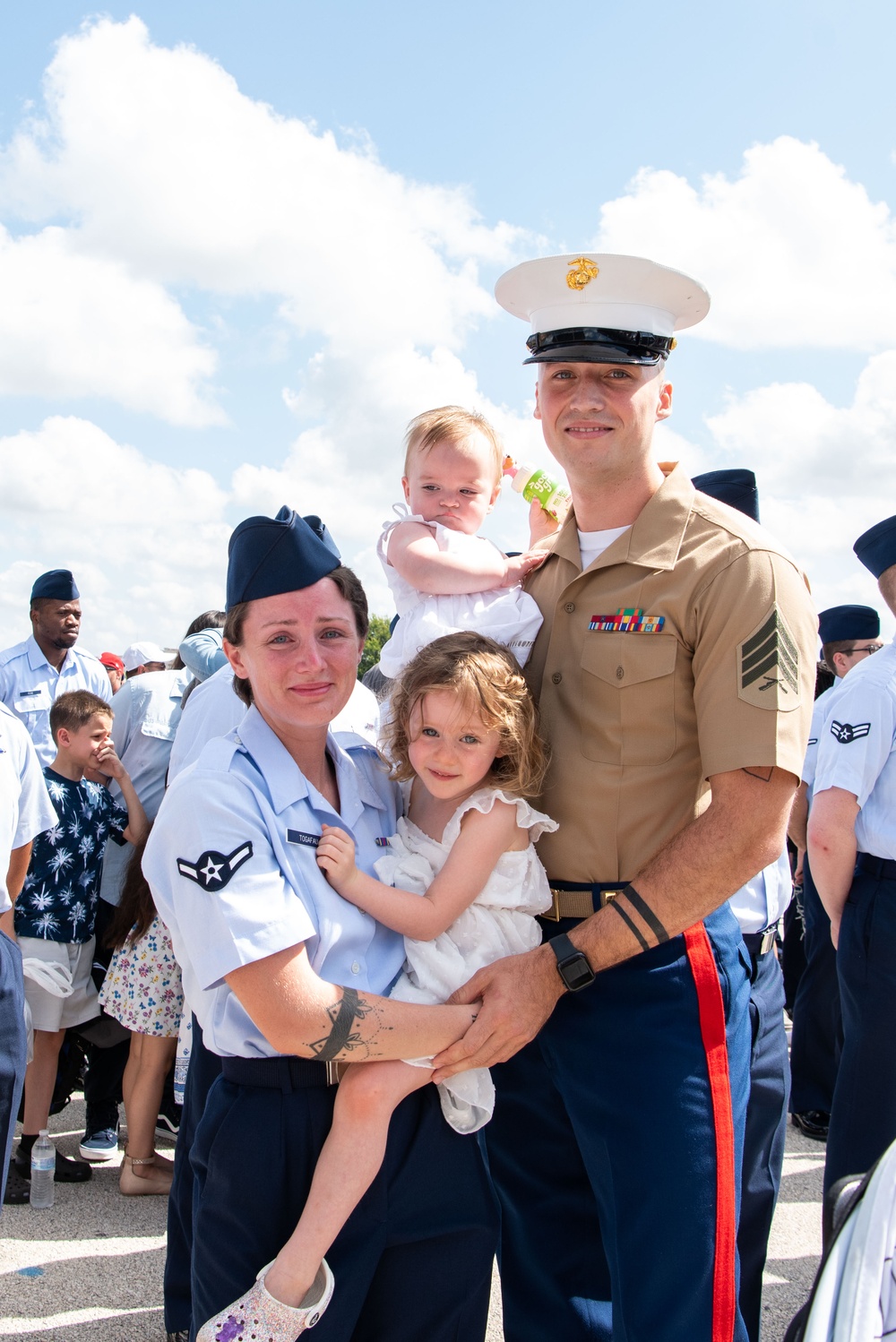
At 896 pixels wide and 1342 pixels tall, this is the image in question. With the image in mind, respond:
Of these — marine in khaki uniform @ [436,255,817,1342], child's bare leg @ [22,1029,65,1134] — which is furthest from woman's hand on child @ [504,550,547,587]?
child's bare leg @ [22,1029,65,1134]

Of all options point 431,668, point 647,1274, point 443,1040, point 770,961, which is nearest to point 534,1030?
point 443,1040

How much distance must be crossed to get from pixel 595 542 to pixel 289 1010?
4.23ft

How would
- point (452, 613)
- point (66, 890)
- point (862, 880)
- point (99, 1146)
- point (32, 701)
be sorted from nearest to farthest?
point (452, 613)
point (862, 880)
point (66, 890)
point (99, 1146)
point (32, 701)

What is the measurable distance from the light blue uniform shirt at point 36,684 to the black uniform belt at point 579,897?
4.96m

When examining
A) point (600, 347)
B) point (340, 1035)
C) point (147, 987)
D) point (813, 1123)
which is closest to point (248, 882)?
point (340, 1035)

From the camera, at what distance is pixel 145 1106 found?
15.3 feet

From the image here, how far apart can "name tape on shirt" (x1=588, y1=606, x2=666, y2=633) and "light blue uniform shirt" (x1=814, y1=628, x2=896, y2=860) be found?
5.77ft

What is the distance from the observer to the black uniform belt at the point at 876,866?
12.3 ft

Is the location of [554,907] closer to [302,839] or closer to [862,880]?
[302,839]

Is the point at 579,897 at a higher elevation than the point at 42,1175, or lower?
higher

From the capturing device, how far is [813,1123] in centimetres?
571

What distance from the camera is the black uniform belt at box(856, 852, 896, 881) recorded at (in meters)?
3.74

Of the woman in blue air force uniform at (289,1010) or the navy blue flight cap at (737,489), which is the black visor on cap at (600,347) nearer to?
the woman in blue air force uniform at (289,1010)

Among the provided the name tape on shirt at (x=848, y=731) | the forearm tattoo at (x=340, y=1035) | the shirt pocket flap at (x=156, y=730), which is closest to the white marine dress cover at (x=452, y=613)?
the forearm tattoo at (x=340, y=1035)
